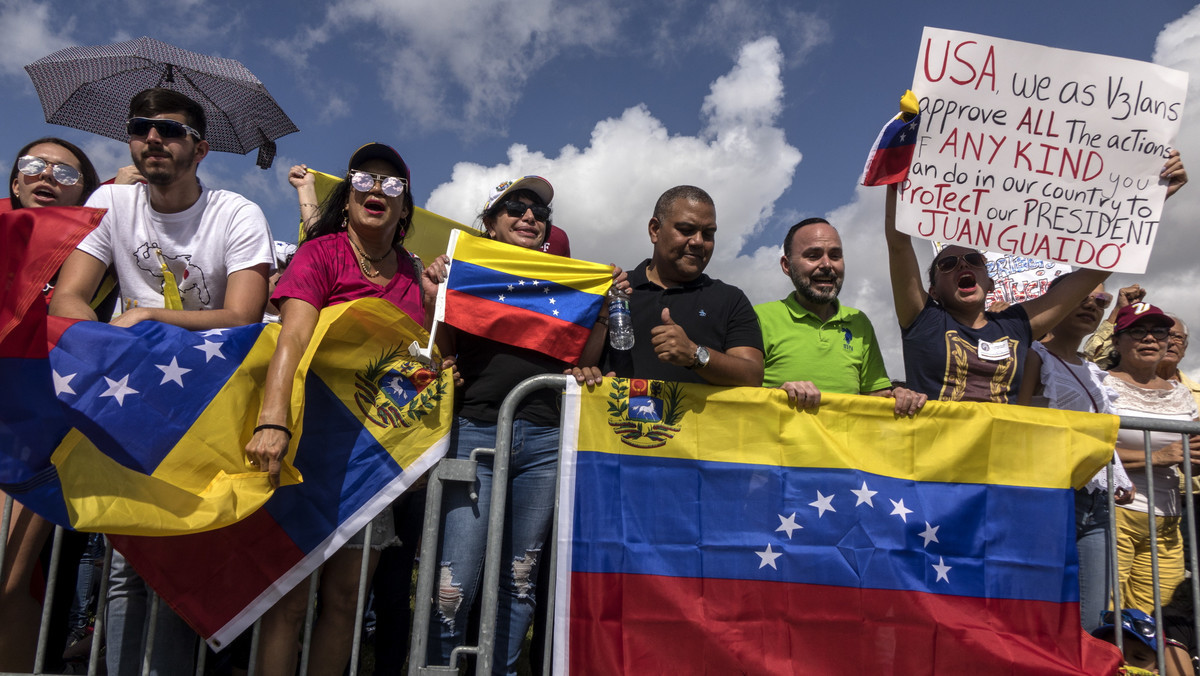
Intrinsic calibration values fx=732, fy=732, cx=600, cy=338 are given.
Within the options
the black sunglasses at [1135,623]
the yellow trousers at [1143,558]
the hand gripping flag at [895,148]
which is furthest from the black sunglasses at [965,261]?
the black sunglasses at [1135,623]

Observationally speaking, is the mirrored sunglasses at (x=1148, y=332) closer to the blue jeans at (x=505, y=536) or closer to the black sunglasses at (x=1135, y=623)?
the black sunglasses at (x=1135, y=623)

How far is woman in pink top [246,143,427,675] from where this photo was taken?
298 centimetres

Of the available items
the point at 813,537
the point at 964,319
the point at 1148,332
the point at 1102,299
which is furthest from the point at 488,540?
the point at 1148,332

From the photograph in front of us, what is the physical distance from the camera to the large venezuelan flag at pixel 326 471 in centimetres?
302

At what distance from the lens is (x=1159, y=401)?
4.84 metres

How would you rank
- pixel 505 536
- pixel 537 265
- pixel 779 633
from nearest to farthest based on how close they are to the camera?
pixel 779 633, pixel 505 536, pixel 537 265

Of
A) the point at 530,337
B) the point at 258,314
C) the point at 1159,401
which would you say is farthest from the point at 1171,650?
the point at 258,314

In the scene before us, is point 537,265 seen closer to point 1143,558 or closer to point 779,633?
point 779,633

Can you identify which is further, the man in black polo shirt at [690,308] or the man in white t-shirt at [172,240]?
the man in black polo shirt at [690,308]

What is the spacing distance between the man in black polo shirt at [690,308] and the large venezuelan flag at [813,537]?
18cm

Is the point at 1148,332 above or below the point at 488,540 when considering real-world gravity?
above

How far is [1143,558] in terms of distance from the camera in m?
4.49

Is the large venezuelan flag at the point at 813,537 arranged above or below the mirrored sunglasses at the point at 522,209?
below

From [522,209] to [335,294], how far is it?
1.10 meters
